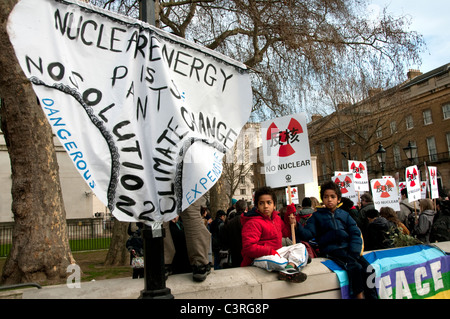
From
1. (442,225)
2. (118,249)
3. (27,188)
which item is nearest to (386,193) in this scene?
(442,225)

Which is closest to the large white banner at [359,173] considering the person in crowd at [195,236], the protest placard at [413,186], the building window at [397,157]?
the protest placard at [413,186]

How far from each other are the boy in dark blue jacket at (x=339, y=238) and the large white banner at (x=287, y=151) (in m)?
1.00

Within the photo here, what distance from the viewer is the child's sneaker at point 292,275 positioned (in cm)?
332

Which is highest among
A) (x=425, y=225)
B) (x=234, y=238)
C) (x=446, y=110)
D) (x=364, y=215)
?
(x=446, y=110)

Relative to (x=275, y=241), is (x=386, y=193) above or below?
above

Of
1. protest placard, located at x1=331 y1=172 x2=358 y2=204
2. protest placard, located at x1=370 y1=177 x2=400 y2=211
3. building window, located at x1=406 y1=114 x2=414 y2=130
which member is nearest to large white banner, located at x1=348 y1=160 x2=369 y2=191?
protest placard, located at x1=331 y1=172 x2=358 y2=204

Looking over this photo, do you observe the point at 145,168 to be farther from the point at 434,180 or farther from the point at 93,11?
the point at 434,180

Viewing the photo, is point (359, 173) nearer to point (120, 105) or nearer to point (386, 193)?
point (386, 193)

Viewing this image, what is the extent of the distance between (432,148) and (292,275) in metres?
46.9

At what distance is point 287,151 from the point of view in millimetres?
5547

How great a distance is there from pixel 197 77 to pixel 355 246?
2.43 metres

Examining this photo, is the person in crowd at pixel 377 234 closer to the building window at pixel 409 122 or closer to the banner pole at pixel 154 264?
the banner pole at pixel 154 264

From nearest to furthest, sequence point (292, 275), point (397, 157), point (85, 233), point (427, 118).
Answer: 1. point (292, 275)
2. point (85, 233)
3. point (427, 118)
4. point (397, 157)
